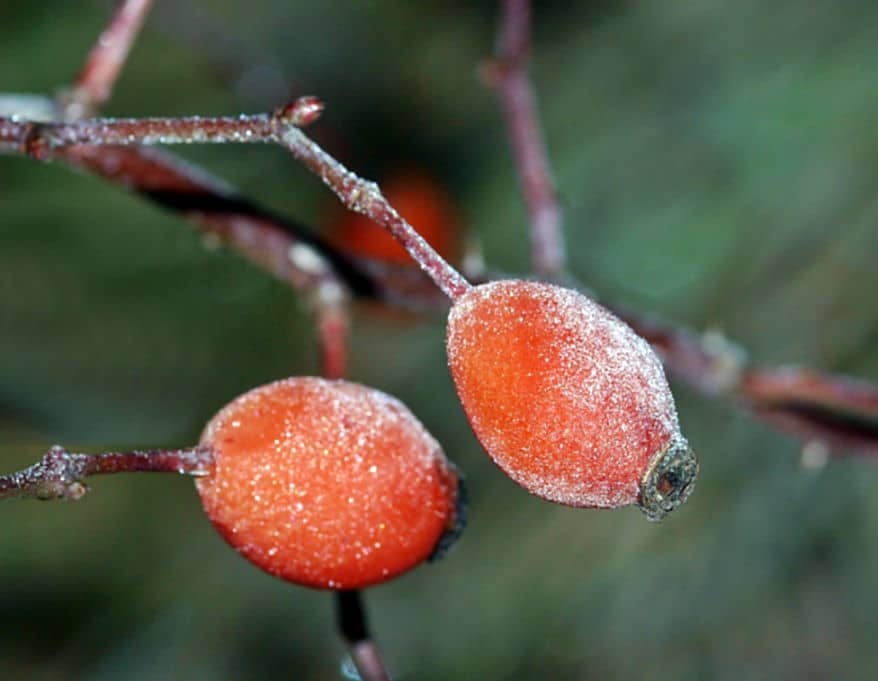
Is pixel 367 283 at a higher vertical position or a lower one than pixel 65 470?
higher

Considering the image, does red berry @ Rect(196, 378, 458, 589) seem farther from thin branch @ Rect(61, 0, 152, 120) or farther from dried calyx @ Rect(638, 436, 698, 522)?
thin branch @ Rect(61, 0, 152, 120)

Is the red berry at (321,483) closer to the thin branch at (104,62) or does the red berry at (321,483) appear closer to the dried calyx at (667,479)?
the dried calyx at (667,479)

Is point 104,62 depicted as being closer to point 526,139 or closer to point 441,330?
point 526,139

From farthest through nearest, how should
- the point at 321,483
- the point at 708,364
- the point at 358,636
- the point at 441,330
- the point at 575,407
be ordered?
the point at 441,330
the point at 708,364
the point at 358,636
the point at 321,483
the point at 575,407

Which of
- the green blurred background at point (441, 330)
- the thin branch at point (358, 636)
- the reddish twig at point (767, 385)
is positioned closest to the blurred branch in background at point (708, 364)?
the reddish twig at point (767, 385)

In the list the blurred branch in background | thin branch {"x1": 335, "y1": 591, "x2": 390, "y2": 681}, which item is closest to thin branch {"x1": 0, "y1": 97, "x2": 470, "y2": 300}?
thin branch {"x1": 335, "y1": 591, "x2": 390, "y2": 681}

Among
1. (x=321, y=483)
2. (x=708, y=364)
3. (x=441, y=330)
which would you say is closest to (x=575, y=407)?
(x=321, y=483)

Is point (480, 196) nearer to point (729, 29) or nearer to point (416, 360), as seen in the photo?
point (416, 360)
